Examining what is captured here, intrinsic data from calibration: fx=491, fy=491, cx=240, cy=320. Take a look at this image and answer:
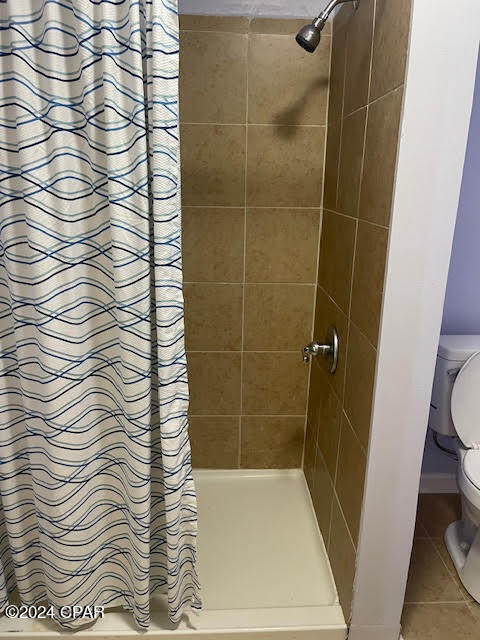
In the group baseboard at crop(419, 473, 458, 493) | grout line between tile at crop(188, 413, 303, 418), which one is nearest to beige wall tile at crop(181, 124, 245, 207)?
grout line between tile at crop(188, 413, 303, 418)

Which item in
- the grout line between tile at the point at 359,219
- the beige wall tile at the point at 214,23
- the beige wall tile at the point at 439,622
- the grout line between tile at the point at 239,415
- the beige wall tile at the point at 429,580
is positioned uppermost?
the beige wall tile at the point at 214,23

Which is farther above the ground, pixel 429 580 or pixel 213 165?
pixel 213 165

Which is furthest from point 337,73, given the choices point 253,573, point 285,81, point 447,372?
point 253,573

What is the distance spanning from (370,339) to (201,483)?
119 centimetres

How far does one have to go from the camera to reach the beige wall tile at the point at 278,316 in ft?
6.32

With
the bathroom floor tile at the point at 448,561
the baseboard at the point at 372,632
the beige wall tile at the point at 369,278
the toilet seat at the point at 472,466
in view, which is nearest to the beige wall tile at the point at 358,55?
the beige wall tile at the point at 369,278

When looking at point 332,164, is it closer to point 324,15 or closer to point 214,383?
point 324,15

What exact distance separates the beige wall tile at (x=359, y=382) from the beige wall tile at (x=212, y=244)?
2.11 ft

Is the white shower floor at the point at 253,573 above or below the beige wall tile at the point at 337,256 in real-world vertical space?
below

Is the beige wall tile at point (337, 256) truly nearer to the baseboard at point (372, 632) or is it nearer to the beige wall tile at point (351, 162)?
the beige wall tile at point (351, 162)

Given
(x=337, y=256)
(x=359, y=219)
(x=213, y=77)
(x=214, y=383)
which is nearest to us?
(x=359, y=219)

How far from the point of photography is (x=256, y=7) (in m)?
1.62

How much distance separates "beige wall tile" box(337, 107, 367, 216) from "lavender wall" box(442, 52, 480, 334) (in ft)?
1.80

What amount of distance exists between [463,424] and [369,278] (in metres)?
0.78
